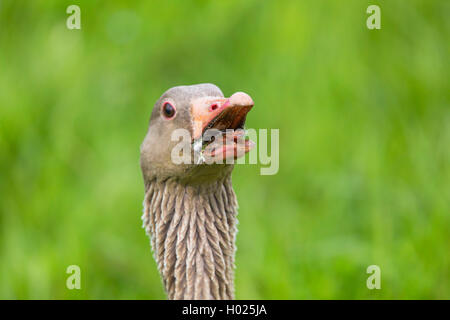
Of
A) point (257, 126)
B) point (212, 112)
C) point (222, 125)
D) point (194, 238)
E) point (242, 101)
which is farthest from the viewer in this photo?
point (257, 126)

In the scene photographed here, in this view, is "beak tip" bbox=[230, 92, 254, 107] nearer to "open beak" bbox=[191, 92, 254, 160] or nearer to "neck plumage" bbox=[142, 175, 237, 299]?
"open beak" bbox=[191, 92, 254, 160]

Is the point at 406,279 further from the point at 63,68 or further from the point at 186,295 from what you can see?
the point at 63,68

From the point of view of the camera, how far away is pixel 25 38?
7.20 m

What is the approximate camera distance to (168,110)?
3777mm

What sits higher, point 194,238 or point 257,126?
point 257,126

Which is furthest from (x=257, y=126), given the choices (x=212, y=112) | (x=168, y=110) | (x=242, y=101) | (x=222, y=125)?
(x=242, y=101)

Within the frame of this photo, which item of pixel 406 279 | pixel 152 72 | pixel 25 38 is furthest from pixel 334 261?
pixel 25 38

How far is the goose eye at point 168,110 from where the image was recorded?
12.3 ft

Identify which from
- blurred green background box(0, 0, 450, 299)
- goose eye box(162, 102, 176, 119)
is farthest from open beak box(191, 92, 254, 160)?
blurred green background box(0, 0, 450, 299)

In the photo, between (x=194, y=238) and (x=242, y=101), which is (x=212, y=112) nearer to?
(x=242, y=101)

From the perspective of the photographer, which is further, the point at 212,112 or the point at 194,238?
the point at 194,238

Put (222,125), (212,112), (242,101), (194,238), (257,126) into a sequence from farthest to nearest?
(257,126), (194,238), (222,125), (212,112), (242,101)

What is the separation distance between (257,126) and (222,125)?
3.57 meters

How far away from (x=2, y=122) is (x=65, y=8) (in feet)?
5.61
